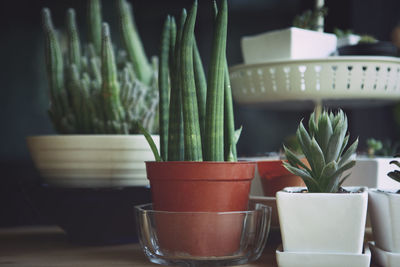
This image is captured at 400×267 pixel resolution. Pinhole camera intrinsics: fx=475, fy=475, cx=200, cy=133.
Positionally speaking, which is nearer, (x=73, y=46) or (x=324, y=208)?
(x=324, y=208)

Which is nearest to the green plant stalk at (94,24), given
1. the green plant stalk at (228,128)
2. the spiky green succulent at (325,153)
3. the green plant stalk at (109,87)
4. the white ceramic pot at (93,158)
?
the green plant stalk at (109,87)

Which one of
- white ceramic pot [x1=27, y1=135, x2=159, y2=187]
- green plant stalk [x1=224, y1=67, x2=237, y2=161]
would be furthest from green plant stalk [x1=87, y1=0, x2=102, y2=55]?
green plant stalk [x1=224, y1=67, x2=237, y2=161]

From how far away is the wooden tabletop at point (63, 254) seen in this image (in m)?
0.58

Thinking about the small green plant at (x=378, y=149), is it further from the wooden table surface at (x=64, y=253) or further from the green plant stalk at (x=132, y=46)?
the green plant stalk at (x=132, y=46)

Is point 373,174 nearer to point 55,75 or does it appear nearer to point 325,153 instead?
point 325,153

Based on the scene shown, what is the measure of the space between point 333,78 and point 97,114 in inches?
14.5

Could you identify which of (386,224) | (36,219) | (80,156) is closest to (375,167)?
(386,224)

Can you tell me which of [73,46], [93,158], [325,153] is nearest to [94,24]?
[73,46]

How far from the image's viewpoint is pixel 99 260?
23.2 inches

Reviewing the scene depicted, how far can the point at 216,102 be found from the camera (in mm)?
569

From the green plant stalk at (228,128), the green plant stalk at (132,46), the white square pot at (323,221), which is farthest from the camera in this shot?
the green plant stalk at (132,46)

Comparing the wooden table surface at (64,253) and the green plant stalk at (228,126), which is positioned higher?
the green plant stalk at (228,126)

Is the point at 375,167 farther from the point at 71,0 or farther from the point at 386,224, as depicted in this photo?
the point at 71,0

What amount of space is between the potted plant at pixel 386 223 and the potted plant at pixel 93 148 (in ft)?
1.02
